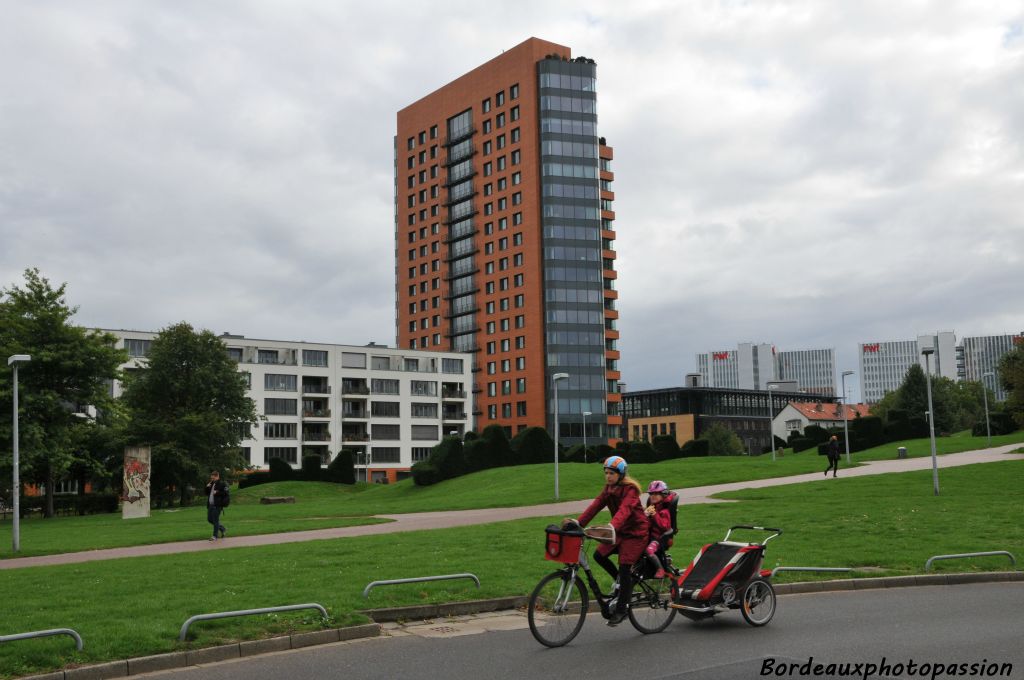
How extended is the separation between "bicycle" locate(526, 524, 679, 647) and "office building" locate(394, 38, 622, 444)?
94898 millimetres

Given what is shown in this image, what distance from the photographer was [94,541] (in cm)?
2600

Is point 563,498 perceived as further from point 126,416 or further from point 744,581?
point 744,581

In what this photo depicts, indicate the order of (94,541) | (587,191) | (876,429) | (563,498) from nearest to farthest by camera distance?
(94,541), (563,498), (876,429), (587,191)

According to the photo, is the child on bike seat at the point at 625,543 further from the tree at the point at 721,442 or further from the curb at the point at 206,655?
the tree at the point at 721,442

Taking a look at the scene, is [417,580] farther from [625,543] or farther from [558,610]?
[625,543]

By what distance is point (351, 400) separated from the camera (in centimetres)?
10231

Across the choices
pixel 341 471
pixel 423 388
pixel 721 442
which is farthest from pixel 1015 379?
pixel 423 388

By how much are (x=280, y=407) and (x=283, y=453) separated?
4.94m

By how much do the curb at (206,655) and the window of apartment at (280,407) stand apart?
8840cm

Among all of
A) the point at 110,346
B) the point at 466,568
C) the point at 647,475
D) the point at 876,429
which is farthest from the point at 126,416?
the point at 876,429

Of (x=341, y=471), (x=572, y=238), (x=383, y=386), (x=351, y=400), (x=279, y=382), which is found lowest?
(x=341, y=471)

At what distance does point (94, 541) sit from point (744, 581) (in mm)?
21481

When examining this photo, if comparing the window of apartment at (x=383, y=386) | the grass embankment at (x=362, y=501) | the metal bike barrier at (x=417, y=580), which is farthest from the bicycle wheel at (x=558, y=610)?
the window of apartment at (x=383, y=386)

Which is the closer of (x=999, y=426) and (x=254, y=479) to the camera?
(x=254, y=479)
